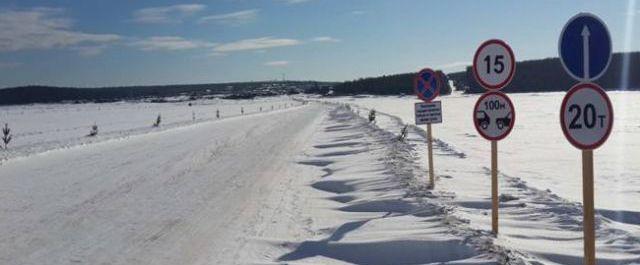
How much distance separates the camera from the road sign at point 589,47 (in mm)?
4551

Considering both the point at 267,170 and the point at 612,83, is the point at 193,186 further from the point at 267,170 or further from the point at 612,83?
the point at 612,83

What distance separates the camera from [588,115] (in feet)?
14.4

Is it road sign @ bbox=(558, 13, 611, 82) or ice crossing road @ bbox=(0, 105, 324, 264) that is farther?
ice crossing road @ bbox=(0, 105, 324, 264)

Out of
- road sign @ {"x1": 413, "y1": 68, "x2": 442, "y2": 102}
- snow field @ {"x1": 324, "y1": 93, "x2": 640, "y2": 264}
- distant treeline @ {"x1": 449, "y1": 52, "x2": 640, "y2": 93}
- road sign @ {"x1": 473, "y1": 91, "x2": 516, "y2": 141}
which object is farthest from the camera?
distant treeline @ {"x1": 449, "y1": 52, "x2": 640, "y2": 93}

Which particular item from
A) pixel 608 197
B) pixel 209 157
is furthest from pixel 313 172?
pixel 608 197

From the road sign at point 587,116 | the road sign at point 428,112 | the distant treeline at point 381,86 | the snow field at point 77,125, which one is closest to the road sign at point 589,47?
the road sign at point 587,116

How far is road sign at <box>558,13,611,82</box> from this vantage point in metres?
4.55

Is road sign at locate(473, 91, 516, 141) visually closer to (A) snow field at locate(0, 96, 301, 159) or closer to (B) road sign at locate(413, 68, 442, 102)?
(B) road sign at locate(413, 68, 442, 102)

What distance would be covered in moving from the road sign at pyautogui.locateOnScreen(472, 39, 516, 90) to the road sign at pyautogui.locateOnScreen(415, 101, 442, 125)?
378cm

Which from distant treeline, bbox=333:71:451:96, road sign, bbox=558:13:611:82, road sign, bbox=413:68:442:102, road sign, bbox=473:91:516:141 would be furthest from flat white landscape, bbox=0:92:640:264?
distant treeline, bbox=333:71:451:96

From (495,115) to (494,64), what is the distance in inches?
21.9

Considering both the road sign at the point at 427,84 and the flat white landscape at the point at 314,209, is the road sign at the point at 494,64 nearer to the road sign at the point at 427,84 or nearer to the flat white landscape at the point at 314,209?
the flat white landscape at the point at 314,209

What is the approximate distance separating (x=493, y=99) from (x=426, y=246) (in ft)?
5.71

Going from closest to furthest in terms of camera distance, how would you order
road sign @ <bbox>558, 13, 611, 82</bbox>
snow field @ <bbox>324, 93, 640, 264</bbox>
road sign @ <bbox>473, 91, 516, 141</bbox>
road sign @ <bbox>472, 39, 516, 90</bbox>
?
road sign @ <bbox>558, 13, 611, 82</bbox>
snow field @ <bbox>324, 93, 640, 264</bbox>
road sign @ <bbox>472, 39, 516, 90</bbox>
road sign @ <bbox>473, 91, 516, 141</bbox>
